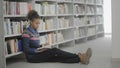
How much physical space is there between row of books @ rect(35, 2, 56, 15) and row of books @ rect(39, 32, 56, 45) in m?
0.51

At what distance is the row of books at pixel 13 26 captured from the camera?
463cm

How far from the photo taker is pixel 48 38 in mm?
6094

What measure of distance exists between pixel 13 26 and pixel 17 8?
1.27ft

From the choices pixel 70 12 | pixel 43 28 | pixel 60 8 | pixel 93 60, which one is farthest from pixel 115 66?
pixel 70 12

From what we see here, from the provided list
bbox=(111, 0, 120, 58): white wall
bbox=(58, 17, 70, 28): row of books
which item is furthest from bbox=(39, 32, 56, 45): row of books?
bbox=(111, 0, 120, 58): white wall

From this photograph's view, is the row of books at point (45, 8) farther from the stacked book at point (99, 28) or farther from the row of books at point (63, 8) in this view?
the stacked book at point (99, 28)

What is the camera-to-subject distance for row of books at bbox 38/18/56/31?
5872mm

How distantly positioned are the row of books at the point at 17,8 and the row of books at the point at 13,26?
177 millimetres

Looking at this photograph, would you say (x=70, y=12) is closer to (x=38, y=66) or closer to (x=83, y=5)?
(x=83, y=5)

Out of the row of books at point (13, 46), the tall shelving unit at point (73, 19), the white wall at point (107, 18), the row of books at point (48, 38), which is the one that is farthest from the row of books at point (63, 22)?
the white wall at point (107, 18)

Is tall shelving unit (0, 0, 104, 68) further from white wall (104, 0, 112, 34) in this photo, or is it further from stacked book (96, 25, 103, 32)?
white wall (104, 0, 112, 34)

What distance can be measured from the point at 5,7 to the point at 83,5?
4523mm

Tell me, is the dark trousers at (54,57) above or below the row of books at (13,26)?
below

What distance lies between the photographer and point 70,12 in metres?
7.56
